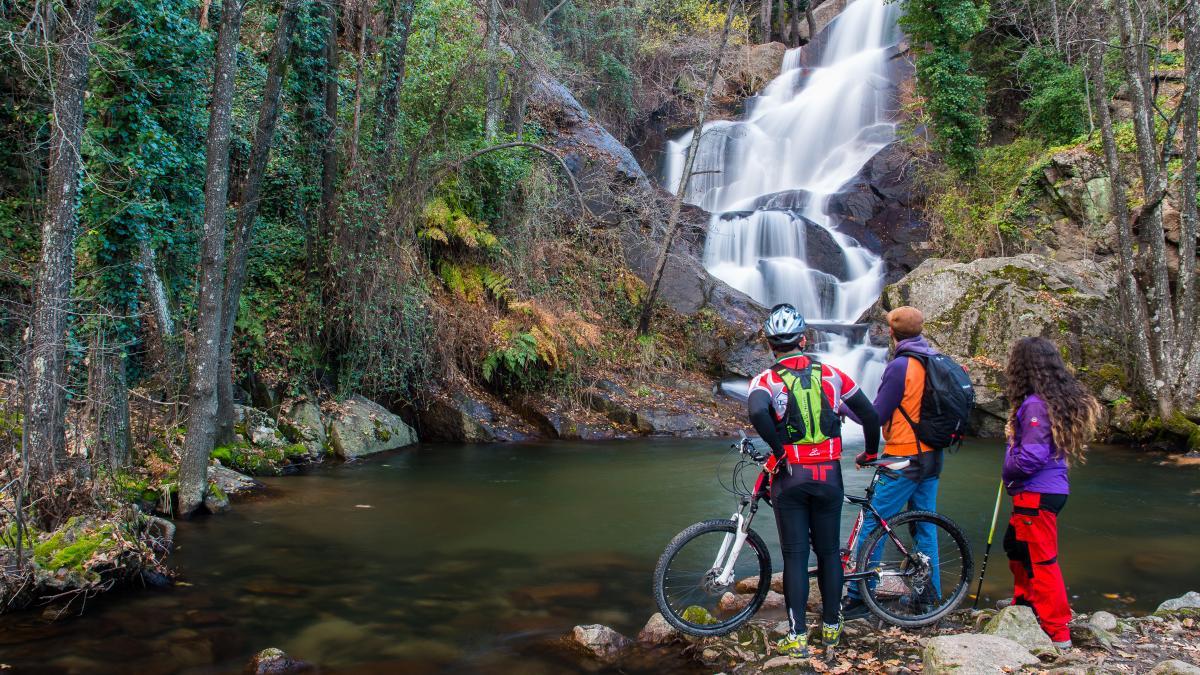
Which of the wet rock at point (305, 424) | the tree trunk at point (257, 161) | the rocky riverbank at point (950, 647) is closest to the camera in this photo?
the rocky riverbank at point (950, 647)

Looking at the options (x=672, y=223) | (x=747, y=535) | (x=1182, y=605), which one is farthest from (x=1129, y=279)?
(x=747, y=535)

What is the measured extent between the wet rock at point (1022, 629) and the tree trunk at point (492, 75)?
1234 cm

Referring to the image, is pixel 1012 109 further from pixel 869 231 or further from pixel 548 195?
pixel 548 195

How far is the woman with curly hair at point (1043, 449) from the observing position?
4.55 metres

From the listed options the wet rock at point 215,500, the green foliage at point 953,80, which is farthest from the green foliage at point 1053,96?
the wet rock at point 215,500

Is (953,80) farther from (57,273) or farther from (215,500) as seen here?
(57,273)

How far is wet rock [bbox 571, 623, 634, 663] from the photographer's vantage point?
5.13 m

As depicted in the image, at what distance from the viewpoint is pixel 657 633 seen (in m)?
5.25

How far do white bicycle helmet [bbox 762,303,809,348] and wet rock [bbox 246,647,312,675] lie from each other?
3.63 meters

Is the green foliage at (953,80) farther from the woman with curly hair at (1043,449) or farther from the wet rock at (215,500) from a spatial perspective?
the wet rock at (215,500)

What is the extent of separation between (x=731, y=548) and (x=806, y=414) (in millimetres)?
1058

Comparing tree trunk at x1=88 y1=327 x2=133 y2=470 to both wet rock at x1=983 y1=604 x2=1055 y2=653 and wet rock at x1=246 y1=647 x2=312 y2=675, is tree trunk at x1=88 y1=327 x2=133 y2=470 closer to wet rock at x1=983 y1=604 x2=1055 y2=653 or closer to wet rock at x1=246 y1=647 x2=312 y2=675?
wet rock at x1=246 y1=647 x2=312 y2=675

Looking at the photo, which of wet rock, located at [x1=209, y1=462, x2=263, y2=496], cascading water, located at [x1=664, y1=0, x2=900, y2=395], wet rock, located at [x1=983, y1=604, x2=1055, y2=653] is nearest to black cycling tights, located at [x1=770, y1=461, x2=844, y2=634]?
wet rock, located at [x1=983, y1=604, x2=1055, y2=653]

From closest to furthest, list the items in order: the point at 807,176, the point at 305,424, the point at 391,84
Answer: the point at 305,424, the point at 391,84, the point at 807,176
